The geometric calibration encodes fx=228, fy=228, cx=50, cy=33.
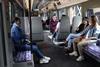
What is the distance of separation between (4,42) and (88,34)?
138 inches

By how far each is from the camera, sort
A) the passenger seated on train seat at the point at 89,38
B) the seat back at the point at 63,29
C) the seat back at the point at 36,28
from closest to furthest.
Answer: the passenger seated on train seat at the point at 89,38 → the seat back at the point at 63,29 → the seat back at the point at 36,28

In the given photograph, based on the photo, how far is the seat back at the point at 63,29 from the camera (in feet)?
29.9

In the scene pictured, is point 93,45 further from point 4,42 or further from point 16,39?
point 4,42

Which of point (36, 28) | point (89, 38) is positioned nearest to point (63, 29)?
point (36, 28)

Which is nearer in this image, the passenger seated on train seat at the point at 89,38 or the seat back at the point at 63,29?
the passenger seated on train seat at the point at 89,38

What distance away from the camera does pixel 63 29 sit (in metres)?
9.30

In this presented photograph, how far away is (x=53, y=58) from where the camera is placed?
6668 mm

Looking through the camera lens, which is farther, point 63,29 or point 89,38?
point 63,29

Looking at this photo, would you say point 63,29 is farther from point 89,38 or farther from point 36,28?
point 89,38

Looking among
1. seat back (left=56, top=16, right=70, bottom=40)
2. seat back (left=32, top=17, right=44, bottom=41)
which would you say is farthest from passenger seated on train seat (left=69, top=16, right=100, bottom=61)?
seat back (left=32, top=17, right=44, bottom=41)

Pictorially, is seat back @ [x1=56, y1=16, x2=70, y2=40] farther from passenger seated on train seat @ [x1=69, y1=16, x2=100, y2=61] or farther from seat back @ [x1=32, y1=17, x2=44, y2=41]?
passenger seated on train seat @ [x1=69, y1=16, x2=100, y2=61]

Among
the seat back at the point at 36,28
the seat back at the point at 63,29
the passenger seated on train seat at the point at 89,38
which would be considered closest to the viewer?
the passenger seated on train seat at the point at 89,38

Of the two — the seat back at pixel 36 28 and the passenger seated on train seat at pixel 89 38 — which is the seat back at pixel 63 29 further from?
the passenger seated on train seat at pixel 89 38

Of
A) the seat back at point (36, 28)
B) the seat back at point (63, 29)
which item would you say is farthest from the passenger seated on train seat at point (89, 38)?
the seat back at point (36, 28)
